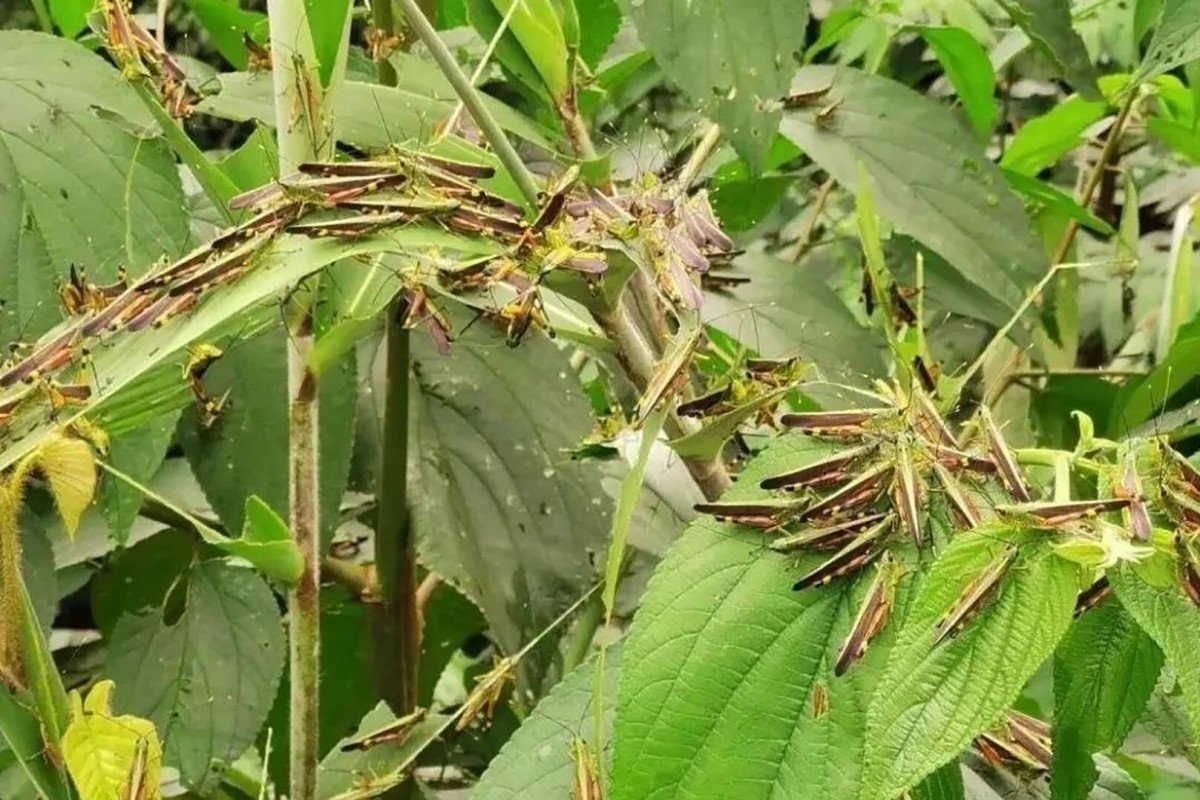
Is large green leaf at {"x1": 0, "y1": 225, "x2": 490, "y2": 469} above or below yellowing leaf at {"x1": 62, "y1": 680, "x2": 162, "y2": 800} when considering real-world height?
above

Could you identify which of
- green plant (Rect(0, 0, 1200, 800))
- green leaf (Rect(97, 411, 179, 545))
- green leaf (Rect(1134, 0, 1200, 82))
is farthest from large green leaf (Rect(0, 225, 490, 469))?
green leaf (Rect(1134, 0, 1200, 82))

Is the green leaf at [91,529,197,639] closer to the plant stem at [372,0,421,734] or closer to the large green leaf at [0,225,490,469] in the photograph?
the plant stem at [372,0,421,734]

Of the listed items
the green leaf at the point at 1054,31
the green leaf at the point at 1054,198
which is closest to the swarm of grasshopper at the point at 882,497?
the green leaf at the point at 1054,31

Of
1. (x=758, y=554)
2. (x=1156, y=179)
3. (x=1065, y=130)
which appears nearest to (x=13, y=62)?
(x=758, y=554)

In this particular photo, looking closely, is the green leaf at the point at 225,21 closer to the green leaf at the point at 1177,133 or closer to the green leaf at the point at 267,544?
the green leaf at the point at 267,544

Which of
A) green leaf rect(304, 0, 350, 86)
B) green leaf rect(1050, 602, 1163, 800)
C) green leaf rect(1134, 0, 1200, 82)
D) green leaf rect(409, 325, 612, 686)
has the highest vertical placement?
green leaf rect(304, 0, 350, 86)

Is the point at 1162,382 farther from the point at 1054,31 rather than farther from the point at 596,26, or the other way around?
the point at 596,26
